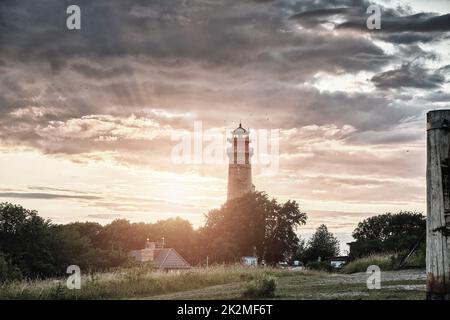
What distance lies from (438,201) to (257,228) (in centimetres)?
Result: 4381

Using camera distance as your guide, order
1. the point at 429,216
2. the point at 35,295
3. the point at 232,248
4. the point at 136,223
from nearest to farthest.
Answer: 1. the point at 429,216
2. the point at 35,295
3. the point at 232,248
4. the point at 136,223

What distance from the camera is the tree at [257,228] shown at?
4962cm

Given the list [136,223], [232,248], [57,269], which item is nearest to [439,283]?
[57,269]

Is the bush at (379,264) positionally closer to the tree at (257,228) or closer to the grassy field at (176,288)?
the grassy field at (176,288)

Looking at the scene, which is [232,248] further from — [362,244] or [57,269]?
[57,269]

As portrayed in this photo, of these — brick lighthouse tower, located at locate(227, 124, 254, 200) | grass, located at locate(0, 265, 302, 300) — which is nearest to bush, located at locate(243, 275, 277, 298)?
grass, located at locate(0, 265, 302, 300)

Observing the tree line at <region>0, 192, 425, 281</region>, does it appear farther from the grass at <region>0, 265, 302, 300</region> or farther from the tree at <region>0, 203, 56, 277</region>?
the grass at <region>0, 265, 302, 300</region>

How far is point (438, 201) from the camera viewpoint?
7.02m

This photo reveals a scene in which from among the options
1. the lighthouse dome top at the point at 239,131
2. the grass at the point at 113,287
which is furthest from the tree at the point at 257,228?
the grass at the point at 113,287

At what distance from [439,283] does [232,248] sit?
41.2 meters

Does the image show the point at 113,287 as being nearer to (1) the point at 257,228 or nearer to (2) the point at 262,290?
(2) the point at 262,290

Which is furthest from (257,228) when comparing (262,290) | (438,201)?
(438,201)

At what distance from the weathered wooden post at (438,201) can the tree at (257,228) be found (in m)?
41.4
